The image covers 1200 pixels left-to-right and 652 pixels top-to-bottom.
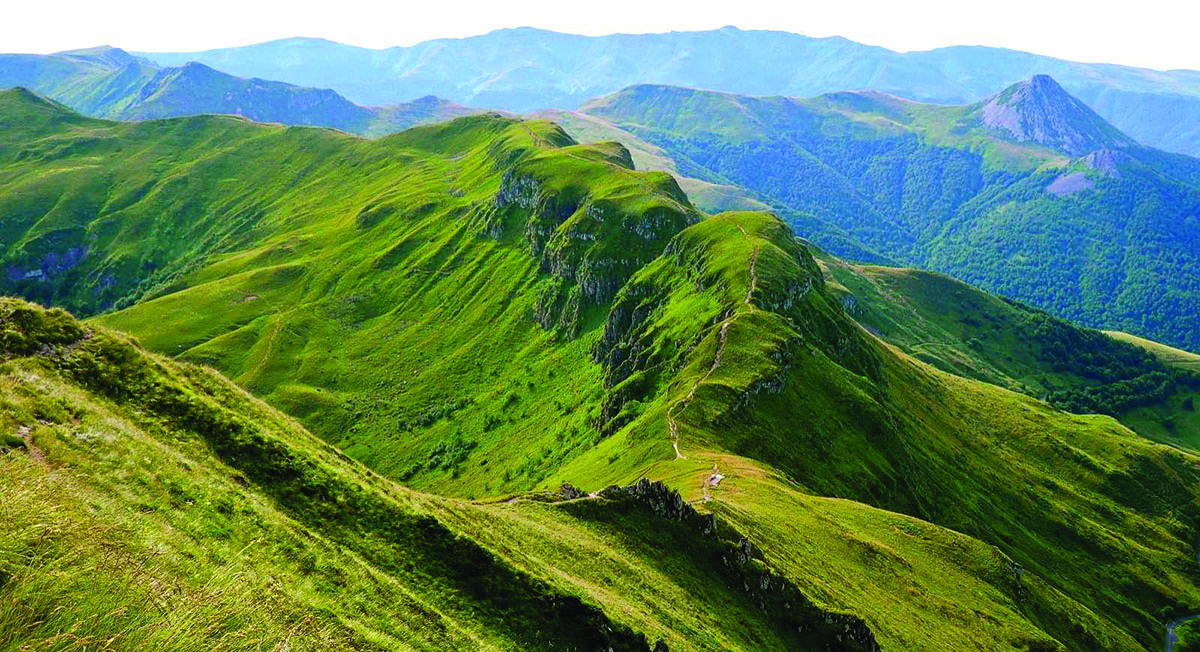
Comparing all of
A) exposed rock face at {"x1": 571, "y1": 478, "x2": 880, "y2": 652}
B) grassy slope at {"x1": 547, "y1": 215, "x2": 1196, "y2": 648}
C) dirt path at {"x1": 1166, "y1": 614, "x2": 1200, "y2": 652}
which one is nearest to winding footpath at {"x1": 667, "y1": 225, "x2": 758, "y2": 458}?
grassy slope at {"x1": 547, "y1": 215, "x2": 1196, "y2": 648}

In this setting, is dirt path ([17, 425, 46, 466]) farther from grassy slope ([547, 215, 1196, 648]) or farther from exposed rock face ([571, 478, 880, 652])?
grassy slope ([547, 215, 1196, 648])

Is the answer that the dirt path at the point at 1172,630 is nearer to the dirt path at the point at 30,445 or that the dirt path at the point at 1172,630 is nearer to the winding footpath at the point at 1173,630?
the winding footpath at the point at 1173,630

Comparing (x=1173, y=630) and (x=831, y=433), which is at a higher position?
(x=831, y=433)

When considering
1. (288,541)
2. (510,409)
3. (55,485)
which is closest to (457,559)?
(288,541)

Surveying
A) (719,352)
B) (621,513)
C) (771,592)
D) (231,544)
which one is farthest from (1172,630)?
(231,544)

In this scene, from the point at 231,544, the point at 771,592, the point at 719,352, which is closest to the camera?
the point at 231,544

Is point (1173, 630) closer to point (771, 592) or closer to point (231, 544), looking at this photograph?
point (771, 592)

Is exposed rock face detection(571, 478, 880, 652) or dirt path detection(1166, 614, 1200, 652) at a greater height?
exposed rock face detection(571, 478, 880, 652)

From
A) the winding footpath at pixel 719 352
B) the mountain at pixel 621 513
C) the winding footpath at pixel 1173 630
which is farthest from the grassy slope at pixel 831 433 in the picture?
the winding footpath at pixel 1173 630

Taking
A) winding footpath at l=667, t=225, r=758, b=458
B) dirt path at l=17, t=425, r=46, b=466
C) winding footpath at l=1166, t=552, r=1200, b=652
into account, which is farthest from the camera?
winding footpath at l=1166, t=552, r=1200, b=652

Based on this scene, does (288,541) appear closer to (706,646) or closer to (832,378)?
(706,646)
